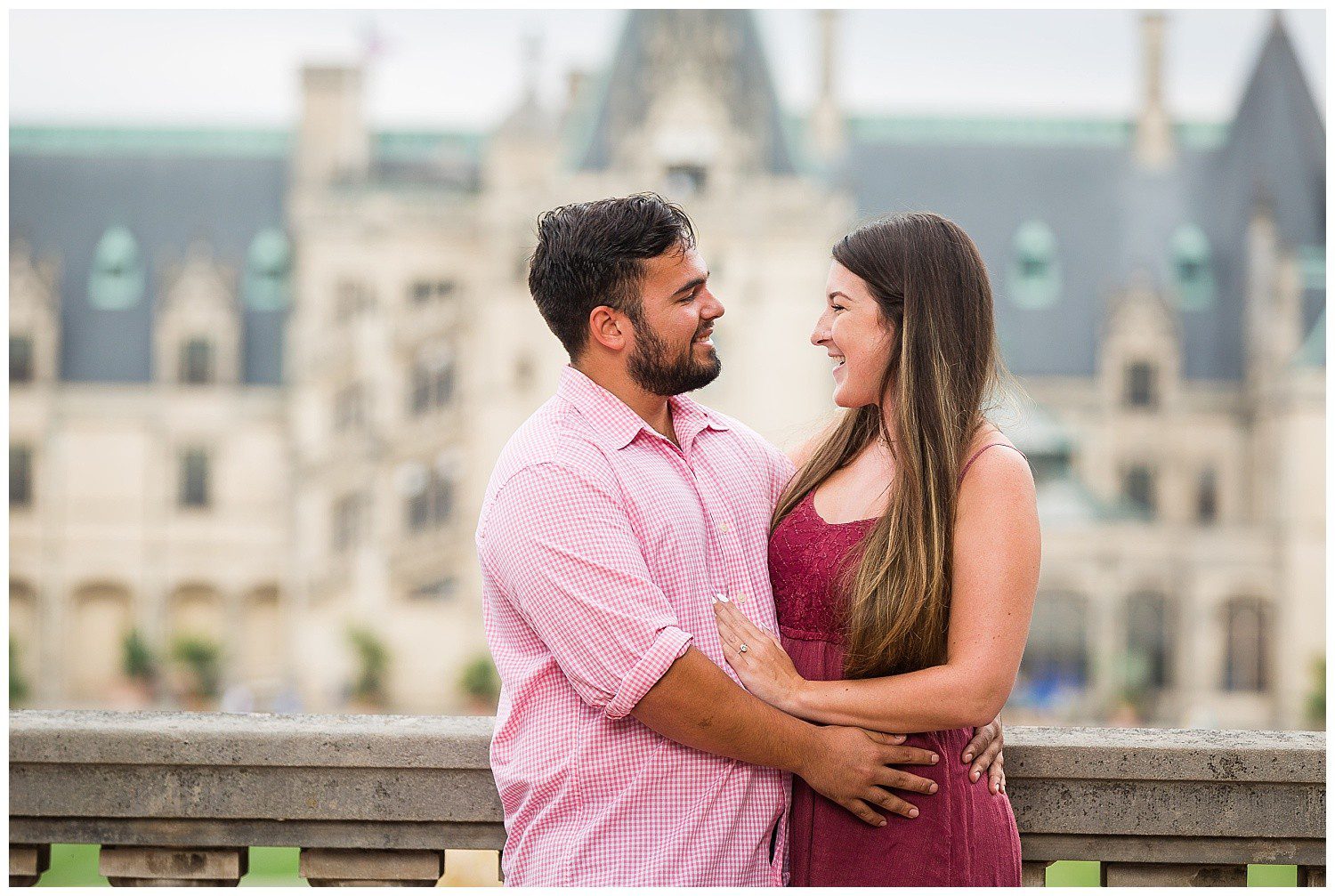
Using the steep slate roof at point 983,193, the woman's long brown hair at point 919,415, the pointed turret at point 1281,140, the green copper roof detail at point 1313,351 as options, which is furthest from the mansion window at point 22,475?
the woman's long brown hair at point 919,415

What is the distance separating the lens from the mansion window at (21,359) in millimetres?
30719

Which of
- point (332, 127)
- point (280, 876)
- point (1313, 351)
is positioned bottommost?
point (280, 876)

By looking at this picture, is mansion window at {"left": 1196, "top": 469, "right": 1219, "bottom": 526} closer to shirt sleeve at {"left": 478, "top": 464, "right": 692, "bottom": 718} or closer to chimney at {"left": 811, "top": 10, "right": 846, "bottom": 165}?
chimney at {"left": 811, "top": 10, "right": 846, "bottom": 165}

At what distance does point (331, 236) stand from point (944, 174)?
12.7 metres

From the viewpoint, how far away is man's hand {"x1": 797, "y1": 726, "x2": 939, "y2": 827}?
8.13 ft

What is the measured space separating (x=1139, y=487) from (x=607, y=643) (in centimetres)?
2982

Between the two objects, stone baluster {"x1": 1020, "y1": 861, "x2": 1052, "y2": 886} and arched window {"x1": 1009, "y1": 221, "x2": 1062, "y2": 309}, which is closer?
stone baluster {"x1": 1020, "y1": 861, "x2": 1052, "y2": 886}

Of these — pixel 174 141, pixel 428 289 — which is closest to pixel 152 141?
pixel 174 141

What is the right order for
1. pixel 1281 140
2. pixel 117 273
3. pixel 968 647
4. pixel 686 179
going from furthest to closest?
pixel 1281 140 → pixel 117 273 → pixel 686 179 → pixel 968 647

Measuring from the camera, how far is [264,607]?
3009 cm

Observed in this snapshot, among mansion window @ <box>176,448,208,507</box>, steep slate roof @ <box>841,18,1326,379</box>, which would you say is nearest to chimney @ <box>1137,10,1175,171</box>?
steep slate roof @ <box>841,18,1326,379</box>

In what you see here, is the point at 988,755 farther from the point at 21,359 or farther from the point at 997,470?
the point at 21,359

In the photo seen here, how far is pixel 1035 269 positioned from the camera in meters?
32.1

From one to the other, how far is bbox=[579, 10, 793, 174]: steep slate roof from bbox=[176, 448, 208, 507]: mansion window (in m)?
9.69
